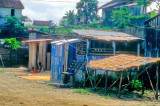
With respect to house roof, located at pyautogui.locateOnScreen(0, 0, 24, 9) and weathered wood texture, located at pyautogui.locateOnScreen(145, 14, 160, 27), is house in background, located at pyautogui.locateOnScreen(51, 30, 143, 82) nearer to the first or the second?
weathered wood texture, located at pyautogui.locateOnScreen(145, 14, 160, 27)

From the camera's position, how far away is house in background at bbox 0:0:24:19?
3832 centimetres

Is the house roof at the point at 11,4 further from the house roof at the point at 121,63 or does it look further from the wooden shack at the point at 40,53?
the house roof at the point at 121,63

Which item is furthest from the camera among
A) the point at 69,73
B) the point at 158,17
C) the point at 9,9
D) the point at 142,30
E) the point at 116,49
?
the point at 9,9

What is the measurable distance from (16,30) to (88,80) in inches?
919

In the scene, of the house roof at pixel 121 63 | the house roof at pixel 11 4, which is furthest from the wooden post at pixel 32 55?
the house roof at pixel 11 4

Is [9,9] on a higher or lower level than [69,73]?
higher

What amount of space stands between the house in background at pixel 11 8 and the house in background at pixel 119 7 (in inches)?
589

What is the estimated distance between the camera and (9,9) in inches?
1529

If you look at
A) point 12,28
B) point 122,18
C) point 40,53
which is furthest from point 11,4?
point 40,53

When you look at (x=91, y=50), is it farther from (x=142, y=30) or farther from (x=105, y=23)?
(x=105, y=23)

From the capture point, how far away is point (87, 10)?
1859 inches

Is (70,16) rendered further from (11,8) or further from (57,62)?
(57,62)

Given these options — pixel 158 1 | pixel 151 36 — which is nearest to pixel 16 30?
pixel 158 1

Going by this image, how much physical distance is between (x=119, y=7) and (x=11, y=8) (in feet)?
59.8
